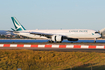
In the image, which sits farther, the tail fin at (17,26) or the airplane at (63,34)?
the tail fin at (17,26)

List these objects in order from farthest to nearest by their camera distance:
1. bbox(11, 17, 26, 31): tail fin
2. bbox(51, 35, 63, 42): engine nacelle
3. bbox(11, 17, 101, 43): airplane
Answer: bbox(11, 17, 26, 31): tail fin → bbox(11, 17, 101, 43): airplane → bbox(51, 35, 63, 42): engine nacelle

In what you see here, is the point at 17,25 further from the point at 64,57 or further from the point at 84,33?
the point at 64,57

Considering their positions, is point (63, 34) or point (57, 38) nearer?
point (57, 38)

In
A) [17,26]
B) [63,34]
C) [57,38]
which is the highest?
[17,26]

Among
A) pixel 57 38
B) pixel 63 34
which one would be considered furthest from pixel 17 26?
pixel 57 38

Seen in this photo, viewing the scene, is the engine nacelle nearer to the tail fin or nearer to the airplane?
the airplane

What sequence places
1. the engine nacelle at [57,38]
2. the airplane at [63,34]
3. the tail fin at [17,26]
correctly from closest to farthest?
the engine nacelle at [57,38] < the airplane at [63,34] < the tail fin at [17,26]

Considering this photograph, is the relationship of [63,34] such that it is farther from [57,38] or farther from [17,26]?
[17,26]

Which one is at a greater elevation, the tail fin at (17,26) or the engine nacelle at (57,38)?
the tail fin at (17,26)

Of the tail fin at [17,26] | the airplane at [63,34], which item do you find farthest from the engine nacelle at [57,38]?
the tail fin at [17,26]

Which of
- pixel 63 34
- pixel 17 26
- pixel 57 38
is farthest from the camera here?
pixel 17 26

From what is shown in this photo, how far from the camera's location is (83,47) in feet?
89.0

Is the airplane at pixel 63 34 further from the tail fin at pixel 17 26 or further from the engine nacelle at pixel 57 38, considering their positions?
the tail fin at pixel 17 26

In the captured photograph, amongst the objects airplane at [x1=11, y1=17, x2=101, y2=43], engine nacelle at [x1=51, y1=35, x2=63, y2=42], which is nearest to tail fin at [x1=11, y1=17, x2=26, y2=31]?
airplane at [x1=11, y1=17, x2=101, y2=43]
